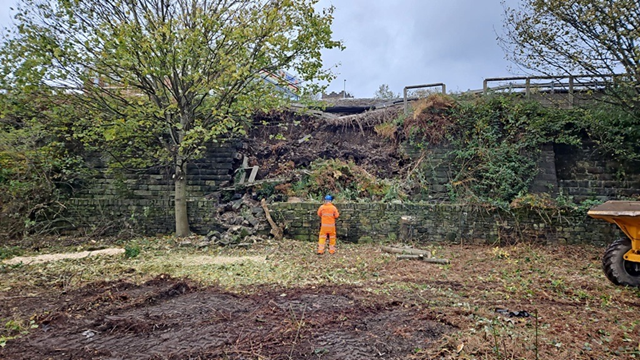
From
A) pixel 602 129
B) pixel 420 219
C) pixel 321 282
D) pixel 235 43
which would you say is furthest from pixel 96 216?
pixel 602 129

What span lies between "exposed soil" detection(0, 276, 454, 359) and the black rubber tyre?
4066mm

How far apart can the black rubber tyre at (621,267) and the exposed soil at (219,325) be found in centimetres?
407

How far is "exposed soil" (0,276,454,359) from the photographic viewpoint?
3693 millimetres

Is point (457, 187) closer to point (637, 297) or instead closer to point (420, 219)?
point (420, 219)

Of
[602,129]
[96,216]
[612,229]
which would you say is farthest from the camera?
[96,216]

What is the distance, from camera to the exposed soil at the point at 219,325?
3.69m

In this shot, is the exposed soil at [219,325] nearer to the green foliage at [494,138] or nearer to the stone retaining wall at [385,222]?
the stone retaining wall at [385,222]

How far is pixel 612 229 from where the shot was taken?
9461 millimetres

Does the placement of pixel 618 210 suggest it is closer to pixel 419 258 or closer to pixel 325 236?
pixel 419 258

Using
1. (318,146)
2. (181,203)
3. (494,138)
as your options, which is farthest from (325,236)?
(494,138)

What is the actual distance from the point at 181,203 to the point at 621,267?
10839mm

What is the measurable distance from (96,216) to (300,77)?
8.36 meters

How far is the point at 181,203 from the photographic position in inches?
432

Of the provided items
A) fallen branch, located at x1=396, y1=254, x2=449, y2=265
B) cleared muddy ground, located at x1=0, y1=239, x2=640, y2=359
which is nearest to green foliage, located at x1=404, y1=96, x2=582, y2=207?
fallen branch, located at x1=396, y1=254, x2=449, y2=265
